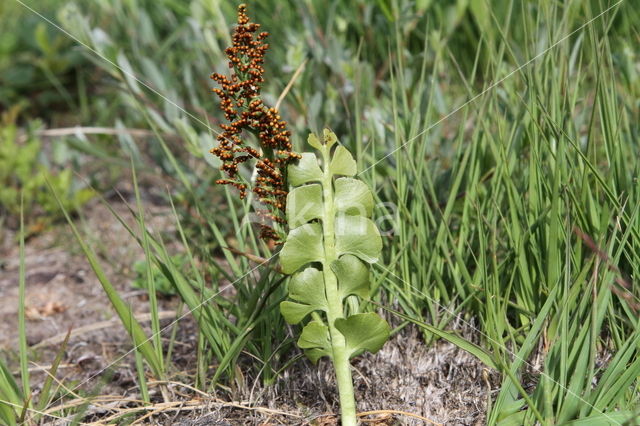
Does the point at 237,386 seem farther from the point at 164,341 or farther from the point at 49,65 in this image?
the point at 49,65

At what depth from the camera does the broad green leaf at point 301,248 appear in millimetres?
1171

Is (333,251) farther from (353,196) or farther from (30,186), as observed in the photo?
(30,186)

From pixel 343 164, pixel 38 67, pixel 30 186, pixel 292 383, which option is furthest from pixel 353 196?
pixel 38 67

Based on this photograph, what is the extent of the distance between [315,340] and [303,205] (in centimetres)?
22

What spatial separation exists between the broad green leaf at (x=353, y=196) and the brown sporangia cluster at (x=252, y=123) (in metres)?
0.09

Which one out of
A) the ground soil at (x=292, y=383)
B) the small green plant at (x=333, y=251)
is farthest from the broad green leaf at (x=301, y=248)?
the ground soil at (x=292, y=383)

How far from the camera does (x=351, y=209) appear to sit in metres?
1.22

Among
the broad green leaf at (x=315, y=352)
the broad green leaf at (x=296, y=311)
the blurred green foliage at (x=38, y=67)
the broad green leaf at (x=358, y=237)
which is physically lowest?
the broad green leaf at (x=315, y=352)

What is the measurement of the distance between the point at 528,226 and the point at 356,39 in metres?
1.66

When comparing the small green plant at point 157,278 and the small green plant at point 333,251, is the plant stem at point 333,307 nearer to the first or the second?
the small green plant at point 333,251

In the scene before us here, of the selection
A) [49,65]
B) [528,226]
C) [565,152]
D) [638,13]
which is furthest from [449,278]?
[49,65]

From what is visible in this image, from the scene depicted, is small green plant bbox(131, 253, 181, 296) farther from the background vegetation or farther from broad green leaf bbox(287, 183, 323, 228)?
broad green leaf bbox(287, 183, 323, 228)

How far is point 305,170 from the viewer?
1191mm

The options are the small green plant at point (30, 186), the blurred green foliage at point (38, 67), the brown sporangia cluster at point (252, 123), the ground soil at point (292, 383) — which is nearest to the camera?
the brown sporangia cluster at point (252, 123)
